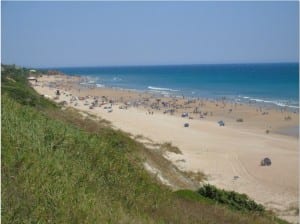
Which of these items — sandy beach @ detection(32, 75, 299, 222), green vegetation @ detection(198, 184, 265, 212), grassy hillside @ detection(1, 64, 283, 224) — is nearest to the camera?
grassy hillside @ detection(1, 64, 283, 224)

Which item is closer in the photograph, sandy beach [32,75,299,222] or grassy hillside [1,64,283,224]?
grassy hillside [1,64,283,224]

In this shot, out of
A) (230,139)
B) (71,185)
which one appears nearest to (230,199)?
(71,185)

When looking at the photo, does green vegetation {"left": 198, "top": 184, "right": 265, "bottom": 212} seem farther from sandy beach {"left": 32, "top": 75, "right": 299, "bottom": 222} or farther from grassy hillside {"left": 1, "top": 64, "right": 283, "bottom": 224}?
sandy beach {"left": 32, "top": 75, "right": 299, "bottom": 222}

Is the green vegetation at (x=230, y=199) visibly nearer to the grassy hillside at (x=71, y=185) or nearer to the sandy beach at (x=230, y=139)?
the grassy hillside at (x=71, y=185)

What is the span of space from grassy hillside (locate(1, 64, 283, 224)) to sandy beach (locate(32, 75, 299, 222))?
417 inches

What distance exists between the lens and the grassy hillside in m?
5.64

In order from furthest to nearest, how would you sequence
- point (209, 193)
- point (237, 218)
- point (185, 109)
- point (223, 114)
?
1. point (185, 109)
2. point (223, 114)
3. point (209, 193)
4. point (237, 218)

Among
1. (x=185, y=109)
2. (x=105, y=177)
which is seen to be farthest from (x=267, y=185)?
(x=185, y=109)

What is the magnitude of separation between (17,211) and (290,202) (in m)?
16.6

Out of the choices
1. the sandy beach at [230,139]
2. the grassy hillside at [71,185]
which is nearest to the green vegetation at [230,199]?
the grassy hillside at [71,185]

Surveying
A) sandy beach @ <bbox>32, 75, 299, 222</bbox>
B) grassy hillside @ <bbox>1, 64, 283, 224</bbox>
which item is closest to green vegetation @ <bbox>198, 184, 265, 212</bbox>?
grassy hillside @ <bbox>1, 64, 283, 224</bbox>

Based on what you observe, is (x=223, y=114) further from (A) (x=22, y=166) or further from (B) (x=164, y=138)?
(A) (x=22, y=166)

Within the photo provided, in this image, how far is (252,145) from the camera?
111ft

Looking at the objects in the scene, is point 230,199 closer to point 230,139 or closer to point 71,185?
point 71,185
